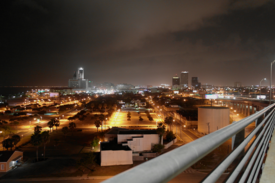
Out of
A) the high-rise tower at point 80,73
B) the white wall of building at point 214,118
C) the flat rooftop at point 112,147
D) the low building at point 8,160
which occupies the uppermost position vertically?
the high-rise tower at point 80,73

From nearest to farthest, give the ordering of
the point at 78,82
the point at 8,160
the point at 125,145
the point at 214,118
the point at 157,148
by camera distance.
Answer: the point at 8,160 → the point at 125,145 → the point at 157,148 → the point at 214,118 → the point at 78,82

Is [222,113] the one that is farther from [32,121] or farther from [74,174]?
[32,121]

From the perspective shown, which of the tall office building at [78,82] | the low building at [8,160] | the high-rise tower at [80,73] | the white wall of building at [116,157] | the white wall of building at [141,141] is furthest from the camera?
the high-rise tower at [80,73]

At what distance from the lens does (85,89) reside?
8944cm

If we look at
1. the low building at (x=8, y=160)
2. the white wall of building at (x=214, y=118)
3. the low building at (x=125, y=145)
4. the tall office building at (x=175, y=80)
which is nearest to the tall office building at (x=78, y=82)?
the tall office building at (x=175, y=80)

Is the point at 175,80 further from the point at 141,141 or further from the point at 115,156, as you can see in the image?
the point at 115,156

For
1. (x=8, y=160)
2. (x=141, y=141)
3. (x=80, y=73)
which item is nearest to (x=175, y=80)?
(x=80, y=73)

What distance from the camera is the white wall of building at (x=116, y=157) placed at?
7.84 m

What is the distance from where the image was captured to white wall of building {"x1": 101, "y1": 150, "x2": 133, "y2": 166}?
7844mm

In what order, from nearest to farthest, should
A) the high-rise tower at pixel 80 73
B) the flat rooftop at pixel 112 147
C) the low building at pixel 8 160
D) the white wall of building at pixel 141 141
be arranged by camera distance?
the low building at pixel 8 160
the flat rooftop at pixel 112 147
the white wall of building at pixel 141 141
the high-rise tower at pixel 80 73

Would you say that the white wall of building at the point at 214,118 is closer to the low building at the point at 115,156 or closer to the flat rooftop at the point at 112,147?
the flat rooftop at the point at 112,147

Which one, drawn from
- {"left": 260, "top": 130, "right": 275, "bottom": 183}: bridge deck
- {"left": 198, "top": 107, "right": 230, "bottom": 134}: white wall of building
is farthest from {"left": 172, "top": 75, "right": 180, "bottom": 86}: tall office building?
{"left": 260, "top": 130, "right": 275, "bottom": 183}: bridge deck

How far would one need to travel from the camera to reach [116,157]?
7.92 meters

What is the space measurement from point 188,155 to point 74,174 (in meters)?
7.92
